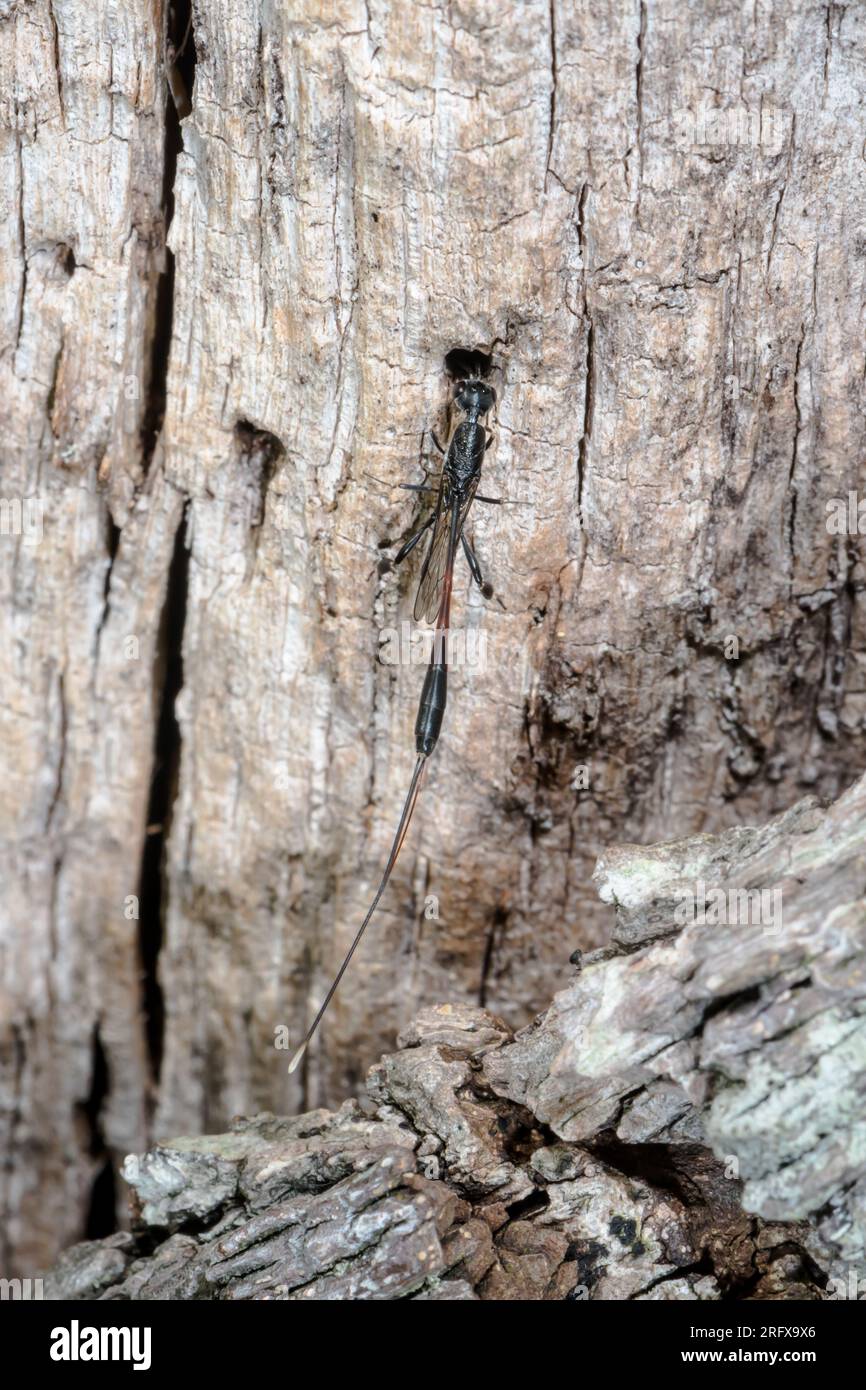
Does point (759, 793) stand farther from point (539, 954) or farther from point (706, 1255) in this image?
point (706, 1255)

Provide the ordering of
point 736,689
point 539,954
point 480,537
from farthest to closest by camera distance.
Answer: point 539,954
point 736,689
point 480,537

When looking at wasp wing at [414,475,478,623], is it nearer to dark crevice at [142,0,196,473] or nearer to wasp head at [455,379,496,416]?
wasp head at [455,379,496,416]

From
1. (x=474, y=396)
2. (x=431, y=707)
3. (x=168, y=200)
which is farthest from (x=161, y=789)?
(x=168, y=200)

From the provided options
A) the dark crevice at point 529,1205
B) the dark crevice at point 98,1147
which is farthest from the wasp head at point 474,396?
the dark crevice at point 98,1147

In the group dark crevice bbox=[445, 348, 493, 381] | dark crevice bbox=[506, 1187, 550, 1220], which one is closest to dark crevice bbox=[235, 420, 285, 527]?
dark crevice bbox=[445, 348, 493, 381]

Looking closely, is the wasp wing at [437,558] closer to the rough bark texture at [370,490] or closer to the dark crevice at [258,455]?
the rough bark texture at [370,490]
